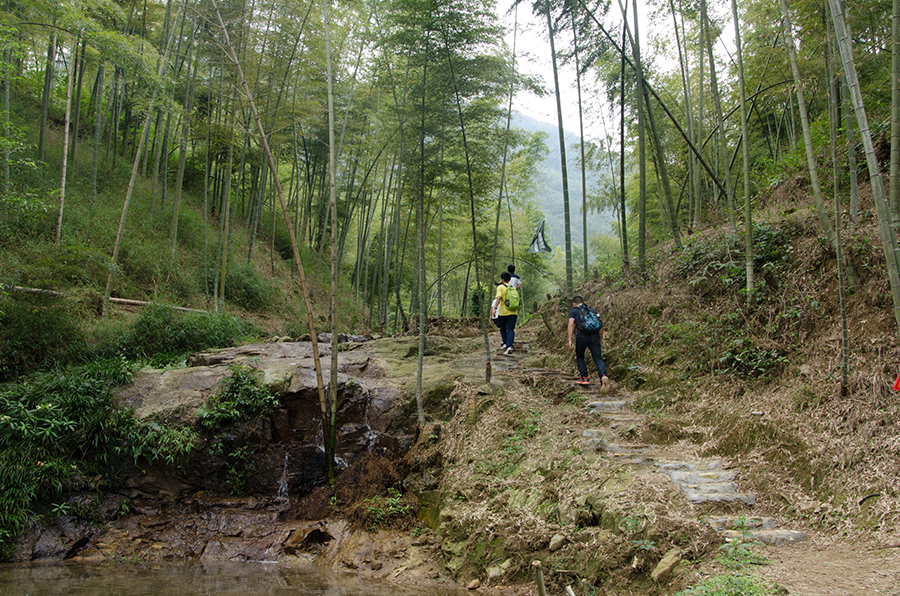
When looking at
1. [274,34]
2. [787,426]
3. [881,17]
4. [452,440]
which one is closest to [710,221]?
[881,17]

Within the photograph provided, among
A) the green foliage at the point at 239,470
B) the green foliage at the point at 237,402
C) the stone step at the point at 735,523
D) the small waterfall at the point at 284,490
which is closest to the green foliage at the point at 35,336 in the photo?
the green foliage at the point at 237,402

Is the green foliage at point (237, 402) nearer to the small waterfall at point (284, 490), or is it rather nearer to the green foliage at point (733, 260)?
the small waterfall at point (284, 490)

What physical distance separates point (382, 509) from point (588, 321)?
10.9 ft

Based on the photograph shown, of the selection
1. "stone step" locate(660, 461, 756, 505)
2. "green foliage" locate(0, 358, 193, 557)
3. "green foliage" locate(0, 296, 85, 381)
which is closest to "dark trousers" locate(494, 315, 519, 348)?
"stone step" locate(660, 461, 756, 505)

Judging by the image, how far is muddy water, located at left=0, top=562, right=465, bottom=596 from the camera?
147 inches

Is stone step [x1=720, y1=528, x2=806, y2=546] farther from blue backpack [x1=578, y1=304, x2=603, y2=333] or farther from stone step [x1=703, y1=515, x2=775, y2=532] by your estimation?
blue backpack [x1=578, y1=304, x2=603, y2=333]

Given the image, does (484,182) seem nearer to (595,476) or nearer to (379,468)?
(379,468)

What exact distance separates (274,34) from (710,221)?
30.5 ft

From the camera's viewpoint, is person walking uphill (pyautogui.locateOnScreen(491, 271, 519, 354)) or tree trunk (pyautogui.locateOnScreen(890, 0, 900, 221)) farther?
person walking uphill (pyautogui.locateOnScreen(491, 271, 519, 354))

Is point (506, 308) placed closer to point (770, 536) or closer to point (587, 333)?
point (587, 333)

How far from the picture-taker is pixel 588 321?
5.89 metres

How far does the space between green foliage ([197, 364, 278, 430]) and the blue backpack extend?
402 cm

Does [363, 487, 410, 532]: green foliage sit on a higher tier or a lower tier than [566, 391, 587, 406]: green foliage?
lower

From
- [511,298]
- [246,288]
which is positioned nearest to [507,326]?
[511,298]
